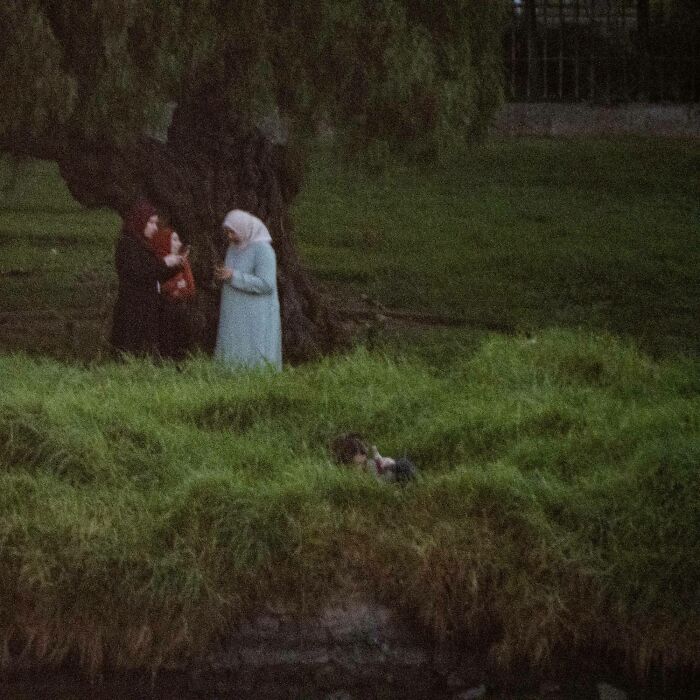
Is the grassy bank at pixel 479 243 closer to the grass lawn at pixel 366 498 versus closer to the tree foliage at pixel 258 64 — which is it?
the tree foliage at pixel 258 64

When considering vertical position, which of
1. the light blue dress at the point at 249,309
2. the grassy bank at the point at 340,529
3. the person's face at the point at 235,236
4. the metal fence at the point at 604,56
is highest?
the metal fence at the point at 604,56

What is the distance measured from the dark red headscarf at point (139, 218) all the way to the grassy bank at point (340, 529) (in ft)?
9.34

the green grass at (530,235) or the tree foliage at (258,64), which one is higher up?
the tree foliage at (258,64)

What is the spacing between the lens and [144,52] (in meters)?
10.9

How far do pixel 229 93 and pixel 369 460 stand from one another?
4.09 m

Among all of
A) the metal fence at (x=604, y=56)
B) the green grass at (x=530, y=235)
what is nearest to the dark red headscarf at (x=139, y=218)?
the green grass at (x=530, y=235)

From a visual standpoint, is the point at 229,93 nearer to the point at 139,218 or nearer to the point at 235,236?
the point at 139,218

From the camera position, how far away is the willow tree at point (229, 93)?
1077 cm

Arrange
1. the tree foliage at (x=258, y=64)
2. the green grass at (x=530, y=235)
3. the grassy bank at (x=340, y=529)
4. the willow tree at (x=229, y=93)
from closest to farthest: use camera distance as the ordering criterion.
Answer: the grassy bank at (x=340, y=529) → the tree foliage at (x=258, y=64) → the willow tree at (x=229, y=93) → the green grass at (x=530, y=235)

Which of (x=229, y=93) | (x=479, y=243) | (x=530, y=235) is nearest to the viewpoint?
(x=229, y=93)

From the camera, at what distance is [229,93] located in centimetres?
1182

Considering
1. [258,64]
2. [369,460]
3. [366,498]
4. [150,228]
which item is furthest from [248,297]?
[366,498]

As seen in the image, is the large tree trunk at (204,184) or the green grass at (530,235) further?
the green grass at (530,235)

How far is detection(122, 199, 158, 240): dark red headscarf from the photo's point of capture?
12.0m
